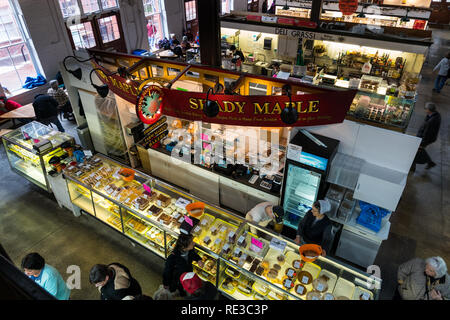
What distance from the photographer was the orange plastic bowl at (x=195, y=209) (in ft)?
18.2

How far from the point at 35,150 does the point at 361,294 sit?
7.34 meters

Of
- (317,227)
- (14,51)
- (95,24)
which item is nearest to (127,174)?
(317,227)

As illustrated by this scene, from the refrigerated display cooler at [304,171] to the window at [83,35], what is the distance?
11.8 metres

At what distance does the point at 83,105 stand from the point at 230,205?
510 cm

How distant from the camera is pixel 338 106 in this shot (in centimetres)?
529

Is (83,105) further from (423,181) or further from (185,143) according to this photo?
(423,181)

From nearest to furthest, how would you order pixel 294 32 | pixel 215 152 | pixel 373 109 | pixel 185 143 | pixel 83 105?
1. pixel 373 109
2. pixel 215 152
3. pixel 185 143
4. pixel 83 105
5. pixel 294 32

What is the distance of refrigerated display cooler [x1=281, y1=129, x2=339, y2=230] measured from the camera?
5469 millimetres

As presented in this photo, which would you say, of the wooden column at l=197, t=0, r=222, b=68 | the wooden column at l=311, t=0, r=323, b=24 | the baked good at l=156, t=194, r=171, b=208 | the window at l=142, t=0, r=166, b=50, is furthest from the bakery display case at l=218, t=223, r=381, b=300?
the window at l=142, t=0, r=166, b=50

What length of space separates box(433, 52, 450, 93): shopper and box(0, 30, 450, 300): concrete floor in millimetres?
6056

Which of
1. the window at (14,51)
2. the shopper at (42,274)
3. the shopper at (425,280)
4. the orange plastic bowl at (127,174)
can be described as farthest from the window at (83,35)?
the shopper at (425,280)

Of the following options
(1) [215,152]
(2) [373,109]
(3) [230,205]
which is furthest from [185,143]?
(2) [373,109]
